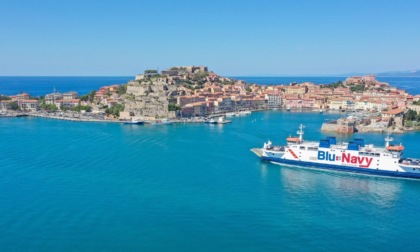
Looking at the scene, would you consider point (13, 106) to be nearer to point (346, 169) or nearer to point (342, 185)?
point (346, 169)

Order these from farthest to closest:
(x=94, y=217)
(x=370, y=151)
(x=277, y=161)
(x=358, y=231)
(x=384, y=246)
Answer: (x=277, y=161)
(x=370, y=151)
(x=94, y=217)
(x=358, y=231)
(x=384, y=246)

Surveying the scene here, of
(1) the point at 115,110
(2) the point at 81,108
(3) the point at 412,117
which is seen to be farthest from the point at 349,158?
(2) the point at 81,108

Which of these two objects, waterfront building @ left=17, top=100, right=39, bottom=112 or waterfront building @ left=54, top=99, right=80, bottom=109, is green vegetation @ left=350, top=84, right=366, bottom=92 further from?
waterfront building @ left=17, top=100, right=39, bottom=112

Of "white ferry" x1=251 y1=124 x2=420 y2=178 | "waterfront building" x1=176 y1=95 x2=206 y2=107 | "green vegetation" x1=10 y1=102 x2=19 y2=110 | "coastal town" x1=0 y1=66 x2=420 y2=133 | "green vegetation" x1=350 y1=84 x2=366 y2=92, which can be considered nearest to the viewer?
"white ferry" x1=251 y1=124 x2=420 y2=178

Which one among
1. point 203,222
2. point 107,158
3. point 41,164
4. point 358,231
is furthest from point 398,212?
point 41,164

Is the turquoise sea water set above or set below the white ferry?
below

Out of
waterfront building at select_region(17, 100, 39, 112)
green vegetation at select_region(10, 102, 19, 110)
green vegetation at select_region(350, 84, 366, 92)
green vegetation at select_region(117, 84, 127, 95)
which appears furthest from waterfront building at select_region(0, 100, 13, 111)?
green vegetation at select_region(350, 84, 366, 92)

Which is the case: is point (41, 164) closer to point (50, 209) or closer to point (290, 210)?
point (50, 209)
